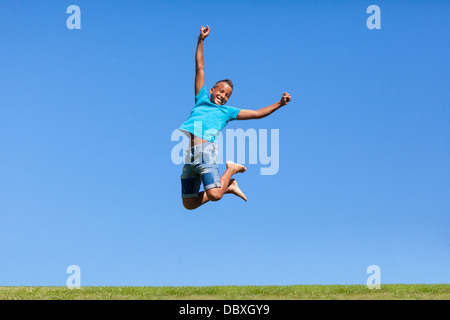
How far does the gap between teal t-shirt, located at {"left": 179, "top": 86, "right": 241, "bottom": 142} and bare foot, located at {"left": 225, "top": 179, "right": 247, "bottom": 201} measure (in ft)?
2.69

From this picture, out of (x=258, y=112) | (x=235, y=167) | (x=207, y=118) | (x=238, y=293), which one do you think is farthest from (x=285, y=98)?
(x=238, y=293)

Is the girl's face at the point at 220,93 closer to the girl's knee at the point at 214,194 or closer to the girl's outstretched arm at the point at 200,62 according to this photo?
the girl's outstretched arm at the point at 200,62

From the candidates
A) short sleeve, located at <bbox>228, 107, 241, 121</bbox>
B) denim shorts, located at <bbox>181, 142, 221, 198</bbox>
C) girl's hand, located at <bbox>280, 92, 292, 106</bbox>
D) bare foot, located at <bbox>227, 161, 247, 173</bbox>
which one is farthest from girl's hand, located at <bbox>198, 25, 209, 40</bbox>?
bare foot, located at <bbox>227, 161, 247, 173</bbox>

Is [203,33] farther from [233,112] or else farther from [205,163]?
[205,163]

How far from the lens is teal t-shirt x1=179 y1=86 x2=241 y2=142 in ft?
21.5

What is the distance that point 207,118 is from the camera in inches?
260

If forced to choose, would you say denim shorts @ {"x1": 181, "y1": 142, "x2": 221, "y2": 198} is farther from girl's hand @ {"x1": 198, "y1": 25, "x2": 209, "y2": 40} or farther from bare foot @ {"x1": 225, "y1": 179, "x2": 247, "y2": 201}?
girl's hand @ {"x1": 198, "y1": 25, "x2": 209, "y2": 40}

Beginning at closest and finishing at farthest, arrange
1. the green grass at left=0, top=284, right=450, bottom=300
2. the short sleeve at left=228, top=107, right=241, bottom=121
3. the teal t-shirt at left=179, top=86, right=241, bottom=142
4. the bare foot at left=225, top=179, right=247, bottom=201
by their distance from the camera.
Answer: the teal t-shirt at left=179, top=86, right=241, bottom=142 → the short sleeve at left=228, top=107, right=241, bottom=121 → the bare foot at left=225, top=179, right=247, bottom=201 → the green grass at left=0, top=284, right=450, bottom=300

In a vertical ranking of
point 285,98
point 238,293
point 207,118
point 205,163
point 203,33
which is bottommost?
point 238,293

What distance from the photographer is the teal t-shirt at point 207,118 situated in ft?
21.5

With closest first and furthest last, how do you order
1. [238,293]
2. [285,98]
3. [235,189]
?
1. [285,98]
2. [235,189]
3. [238,293]

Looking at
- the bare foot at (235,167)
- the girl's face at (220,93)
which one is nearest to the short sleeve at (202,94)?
the girl's face at (220,93)

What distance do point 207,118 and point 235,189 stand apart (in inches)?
47.0

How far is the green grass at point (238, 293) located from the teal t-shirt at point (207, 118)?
8.56ft
